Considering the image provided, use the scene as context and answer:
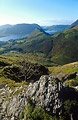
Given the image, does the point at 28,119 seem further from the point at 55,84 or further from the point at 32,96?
the point at 55,84

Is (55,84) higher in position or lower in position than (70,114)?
higher

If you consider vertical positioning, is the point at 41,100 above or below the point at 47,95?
below

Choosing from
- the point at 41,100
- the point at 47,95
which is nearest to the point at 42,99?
the point at 41,100

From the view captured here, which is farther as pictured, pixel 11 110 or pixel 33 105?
pixel 11 110

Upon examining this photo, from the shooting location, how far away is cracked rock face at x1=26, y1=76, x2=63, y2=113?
19.2 m

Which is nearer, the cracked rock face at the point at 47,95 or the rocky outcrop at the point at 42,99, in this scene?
the cracked rock face at the point at 47,95

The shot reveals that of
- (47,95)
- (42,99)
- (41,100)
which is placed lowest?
(41,100)

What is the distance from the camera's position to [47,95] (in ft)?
67.3

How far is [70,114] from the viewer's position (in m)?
18.7

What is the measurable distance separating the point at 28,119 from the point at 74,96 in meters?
10.00

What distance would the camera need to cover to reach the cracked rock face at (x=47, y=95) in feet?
62.9

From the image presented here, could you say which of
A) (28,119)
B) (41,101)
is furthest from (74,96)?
(28,119)

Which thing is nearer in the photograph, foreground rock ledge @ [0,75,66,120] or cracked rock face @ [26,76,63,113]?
cracked rock face @ [26,76,63,113]

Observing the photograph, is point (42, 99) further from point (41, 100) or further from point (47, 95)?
point (47, 95)
